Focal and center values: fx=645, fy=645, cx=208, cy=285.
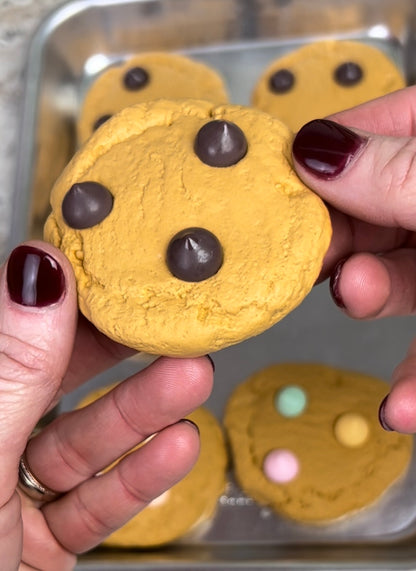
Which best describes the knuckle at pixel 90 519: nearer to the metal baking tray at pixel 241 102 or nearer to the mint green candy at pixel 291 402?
the metal baking tray at pixel 241 102

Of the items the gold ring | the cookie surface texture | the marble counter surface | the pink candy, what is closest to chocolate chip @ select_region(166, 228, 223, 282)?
the cookie surface texture

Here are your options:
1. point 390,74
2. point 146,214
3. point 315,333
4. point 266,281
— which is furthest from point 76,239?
point 390,74

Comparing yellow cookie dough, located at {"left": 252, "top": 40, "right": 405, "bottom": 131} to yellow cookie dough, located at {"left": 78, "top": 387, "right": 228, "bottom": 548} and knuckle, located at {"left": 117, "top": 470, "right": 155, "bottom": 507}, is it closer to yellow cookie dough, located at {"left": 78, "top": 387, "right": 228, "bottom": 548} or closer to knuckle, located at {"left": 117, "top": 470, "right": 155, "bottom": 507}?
yellow cookie dough, located at {"left": 78, "top": 387, "right": 228, "bottom": 548}

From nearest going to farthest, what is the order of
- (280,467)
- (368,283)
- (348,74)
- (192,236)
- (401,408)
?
1. (192,236)
2. (401,408)
3. (368,283)
4. (280,467)
5. (348,74)

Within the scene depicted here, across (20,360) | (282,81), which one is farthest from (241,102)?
(20,360)

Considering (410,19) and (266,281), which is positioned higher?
(410,19)

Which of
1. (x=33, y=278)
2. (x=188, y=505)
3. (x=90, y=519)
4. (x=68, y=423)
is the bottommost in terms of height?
(x=188, y=505)

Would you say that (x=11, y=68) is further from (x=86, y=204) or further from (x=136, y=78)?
(x=86, y=204)

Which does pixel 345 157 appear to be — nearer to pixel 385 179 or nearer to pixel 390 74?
pixel 385 179
